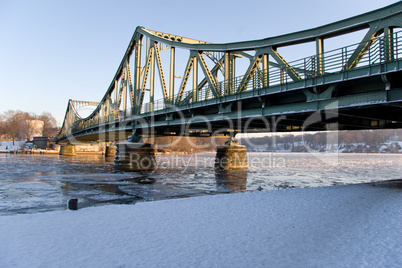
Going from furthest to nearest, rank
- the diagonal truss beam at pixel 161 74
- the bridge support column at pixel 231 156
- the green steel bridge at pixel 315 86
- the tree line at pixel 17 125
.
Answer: the tree line at pixel 17 125 < the diagonal truss beam at pixel 161 74 < the bridge support column at pixel 231 156 < the green steel bridge at pixel 315 86

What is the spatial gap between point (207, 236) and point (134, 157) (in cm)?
2482

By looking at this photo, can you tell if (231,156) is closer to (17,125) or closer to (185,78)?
(185,78)

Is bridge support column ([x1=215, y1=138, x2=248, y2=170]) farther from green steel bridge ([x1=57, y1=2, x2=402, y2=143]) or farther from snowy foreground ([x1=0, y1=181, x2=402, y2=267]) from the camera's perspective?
snowy foreground ([x1=0, y1=181, x2=402, y2=267])

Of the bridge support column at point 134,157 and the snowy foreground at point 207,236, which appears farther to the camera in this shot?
the bridge support column at point 134,157

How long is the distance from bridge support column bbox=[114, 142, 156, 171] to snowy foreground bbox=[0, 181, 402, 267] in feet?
67.6

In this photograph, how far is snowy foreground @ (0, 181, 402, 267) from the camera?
479 cm

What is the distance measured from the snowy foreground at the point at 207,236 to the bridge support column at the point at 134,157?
20605mm

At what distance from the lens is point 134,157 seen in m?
29.8

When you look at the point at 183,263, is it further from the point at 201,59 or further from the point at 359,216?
the point at 201,59

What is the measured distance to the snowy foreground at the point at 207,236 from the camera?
4.79 metres

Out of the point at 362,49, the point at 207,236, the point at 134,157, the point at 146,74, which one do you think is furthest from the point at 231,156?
the point at 207,236

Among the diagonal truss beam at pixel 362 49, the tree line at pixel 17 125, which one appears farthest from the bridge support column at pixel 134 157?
the tree line at pixel 17 125

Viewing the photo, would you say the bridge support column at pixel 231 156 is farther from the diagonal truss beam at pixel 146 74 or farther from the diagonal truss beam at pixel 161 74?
the diagonal truss beam at pixel 146 74

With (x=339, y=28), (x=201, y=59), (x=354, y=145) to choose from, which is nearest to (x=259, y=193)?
(x=339, y=28)
